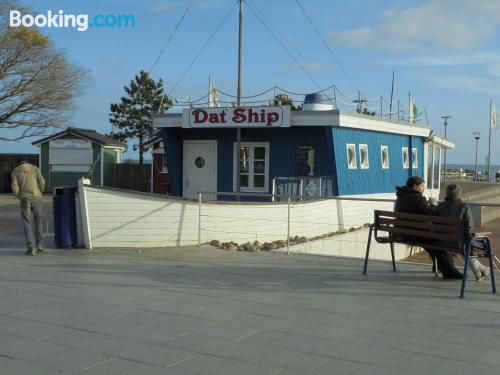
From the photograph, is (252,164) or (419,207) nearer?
(419,207)

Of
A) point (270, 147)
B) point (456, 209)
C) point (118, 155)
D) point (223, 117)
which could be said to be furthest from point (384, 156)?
point (118, 155)

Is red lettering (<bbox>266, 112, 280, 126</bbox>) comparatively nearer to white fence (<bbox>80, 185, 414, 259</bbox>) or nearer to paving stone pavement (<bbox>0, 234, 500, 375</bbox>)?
white fence (<bbox>80, 185, 414, 259</bbox>)

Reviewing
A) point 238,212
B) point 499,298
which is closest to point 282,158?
point 238,212

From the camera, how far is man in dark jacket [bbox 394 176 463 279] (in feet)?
28.5

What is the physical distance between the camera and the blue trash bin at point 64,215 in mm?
11297

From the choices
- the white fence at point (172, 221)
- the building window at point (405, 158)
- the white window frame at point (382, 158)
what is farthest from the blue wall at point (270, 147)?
the building window at point (405, 158)

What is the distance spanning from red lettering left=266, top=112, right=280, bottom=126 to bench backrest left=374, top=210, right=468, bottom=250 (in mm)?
10198

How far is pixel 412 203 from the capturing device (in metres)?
8.95

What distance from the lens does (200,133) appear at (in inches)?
839

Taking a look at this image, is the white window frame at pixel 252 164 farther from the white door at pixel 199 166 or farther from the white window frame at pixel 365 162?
the white window frame at pixel 365 162

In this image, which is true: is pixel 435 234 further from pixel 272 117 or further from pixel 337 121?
pixel 272 117

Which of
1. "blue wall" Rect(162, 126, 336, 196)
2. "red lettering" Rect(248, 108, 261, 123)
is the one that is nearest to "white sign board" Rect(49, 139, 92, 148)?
"blue wall" Rect(162, 126, 336, 196)

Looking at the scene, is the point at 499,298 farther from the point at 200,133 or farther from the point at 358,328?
→ the point at 200,133

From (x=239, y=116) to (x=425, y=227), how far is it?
11797 mm
